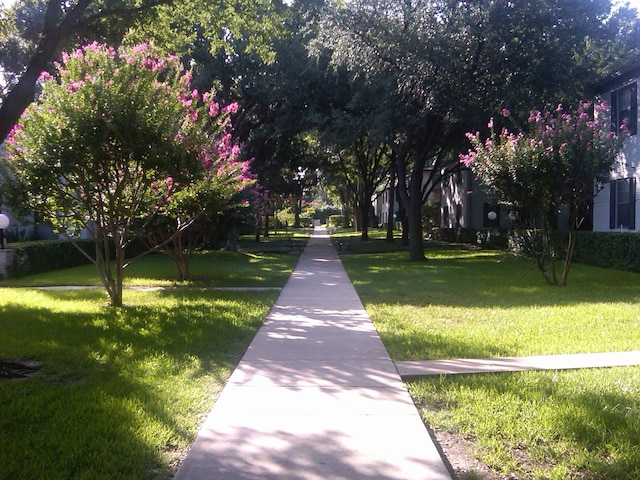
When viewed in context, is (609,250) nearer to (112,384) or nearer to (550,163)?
(550,163)

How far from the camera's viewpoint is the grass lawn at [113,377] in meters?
4.21

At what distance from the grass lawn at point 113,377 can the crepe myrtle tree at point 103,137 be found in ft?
6.97

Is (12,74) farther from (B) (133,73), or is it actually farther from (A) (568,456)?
(A) (568,456)

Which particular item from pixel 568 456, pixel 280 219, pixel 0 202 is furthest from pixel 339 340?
pixel 280 219

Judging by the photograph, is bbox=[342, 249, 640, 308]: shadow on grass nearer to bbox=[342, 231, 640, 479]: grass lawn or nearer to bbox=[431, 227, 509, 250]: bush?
bbox=[342, 231, 640, 479]: grass lawn

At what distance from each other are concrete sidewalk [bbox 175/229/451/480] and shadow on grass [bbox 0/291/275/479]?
0.27 meters

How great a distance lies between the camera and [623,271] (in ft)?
55.7

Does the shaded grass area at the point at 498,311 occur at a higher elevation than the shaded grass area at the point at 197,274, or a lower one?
lower

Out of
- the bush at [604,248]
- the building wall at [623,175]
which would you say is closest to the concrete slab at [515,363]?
the bush at [604,248]

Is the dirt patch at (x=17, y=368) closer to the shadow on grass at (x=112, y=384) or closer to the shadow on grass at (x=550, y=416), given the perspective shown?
the shadow on grass at (x=112, y=384)

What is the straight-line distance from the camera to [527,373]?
624cm

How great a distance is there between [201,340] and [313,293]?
555 centimetres

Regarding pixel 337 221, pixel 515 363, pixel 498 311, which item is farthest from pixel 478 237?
pixel 337 221

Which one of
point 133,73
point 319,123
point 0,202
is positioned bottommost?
point 0,202
